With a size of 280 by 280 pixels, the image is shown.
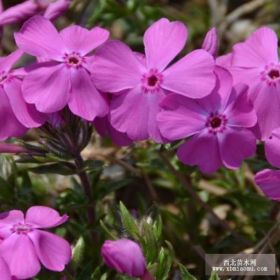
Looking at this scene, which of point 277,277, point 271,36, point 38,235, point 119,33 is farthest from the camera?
point 119,33

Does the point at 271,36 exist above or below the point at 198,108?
above

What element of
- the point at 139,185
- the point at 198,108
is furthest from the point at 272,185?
the point at 139,185

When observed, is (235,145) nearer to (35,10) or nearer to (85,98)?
(85,98)

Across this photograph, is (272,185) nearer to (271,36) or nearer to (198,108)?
(198,108)

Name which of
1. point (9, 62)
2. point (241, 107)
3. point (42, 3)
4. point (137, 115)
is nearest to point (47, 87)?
point (9, 62)

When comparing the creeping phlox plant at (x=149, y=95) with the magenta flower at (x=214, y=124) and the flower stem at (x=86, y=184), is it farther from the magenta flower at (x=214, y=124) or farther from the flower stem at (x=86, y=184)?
the flower stem at (x=86, y=184)

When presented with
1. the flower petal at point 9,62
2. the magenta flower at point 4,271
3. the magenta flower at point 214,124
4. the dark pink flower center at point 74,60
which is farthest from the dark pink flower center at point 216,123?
the magenta flower at point 4,271
